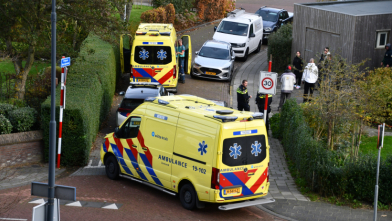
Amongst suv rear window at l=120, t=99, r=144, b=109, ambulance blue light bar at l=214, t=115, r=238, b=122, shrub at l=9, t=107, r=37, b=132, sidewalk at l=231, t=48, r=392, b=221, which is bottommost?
sidewalk at l=231, t=48, r=392, b=221

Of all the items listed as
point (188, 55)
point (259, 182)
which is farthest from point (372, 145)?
point (188, 55)

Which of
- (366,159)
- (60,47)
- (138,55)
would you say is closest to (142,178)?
(366,159)

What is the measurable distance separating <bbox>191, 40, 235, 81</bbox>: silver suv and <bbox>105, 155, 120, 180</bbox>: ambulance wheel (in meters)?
11.4

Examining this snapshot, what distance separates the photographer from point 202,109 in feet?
36.8

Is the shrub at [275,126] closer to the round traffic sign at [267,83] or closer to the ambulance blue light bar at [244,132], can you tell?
the round traffic sign at [267,83]

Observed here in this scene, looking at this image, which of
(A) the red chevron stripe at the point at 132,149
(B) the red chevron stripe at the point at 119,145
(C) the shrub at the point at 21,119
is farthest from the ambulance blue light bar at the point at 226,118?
(C) the shrub at the point at 21,119

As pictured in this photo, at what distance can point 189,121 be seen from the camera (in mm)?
Result: 10727

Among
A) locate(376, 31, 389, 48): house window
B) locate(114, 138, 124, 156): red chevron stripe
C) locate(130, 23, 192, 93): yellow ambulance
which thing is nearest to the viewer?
locate(114, 138, 124, 156): red chevron stripe

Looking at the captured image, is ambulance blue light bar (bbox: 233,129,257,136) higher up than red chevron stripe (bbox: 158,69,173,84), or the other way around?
red chevron stripe (bbox: 158,69,173,84)

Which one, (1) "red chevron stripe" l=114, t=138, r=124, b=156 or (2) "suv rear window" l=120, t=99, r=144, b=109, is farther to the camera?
(2) "suv rear window" l=120, t=99, r=144, b=109

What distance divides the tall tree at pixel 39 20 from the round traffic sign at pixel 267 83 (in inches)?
214

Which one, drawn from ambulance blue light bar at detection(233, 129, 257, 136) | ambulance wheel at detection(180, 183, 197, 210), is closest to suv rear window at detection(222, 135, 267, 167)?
ambulance blue light bar at detection(233, 129, 257, 136)

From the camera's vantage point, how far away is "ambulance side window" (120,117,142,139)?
39.2ft

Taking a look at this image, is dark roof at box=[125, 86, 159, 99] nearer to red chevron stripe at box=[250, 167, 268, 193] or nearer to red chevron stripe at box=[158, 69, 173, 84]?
red chevron stripe at box=[158, 69, 173, 84]
